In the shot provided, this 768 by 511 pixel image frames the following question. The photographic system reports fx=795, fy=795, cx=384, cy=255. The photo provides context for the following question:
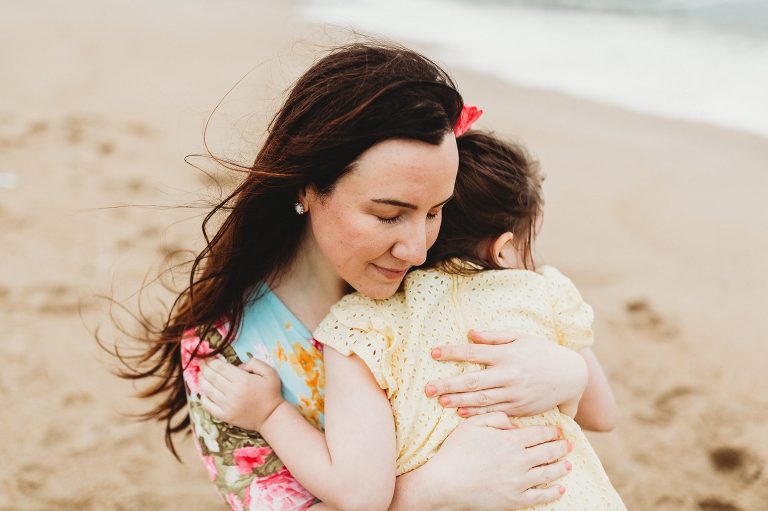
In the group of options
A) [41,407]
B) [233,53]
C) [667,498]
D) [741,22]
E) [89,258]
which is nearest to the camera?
[667,498]

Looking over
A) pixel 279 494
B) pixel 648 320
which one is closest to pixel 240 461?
pixel 279 494

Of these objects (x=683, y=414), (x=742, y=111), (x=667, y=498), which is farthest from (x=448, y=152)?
(x=742, y=111)

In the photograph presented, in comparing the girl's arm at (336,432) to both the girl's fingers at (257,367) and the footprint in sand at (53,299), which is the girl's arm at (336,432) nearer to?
the girl's fingers at (257,367)

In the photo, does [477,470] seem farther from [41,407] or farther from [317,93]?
[41,407]

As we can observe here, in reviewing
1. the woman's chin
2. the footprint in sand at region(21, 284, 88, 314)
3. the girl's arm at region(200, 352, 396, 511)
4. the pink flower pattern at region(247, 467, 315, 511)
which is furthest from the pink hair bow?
the footprint in sand at region(21, 284, 88, 314)

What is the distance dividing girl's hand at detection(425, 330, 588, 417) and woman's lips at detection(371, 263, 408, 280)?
7.9 inches

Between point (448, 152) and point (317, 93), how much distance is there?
33 cm

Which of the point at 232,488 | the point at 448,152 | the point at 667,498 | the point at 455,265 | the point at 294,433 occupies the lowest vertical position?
the point at 667,498

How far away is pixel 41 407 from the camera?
11.2ft

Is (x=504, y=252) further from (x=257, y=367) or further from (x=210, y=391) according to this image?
(x=210, y=391)

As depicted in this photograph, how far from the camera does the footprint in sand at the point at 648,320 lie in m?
4.10

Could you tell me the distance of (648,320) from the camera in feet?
13.8

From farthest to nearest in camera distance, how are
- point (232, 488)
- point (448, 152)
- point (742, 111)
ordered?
point (742, 111) → point (232, 488) → point (448, 152)

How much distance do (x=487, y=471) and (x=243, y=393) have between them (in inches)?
23.8
